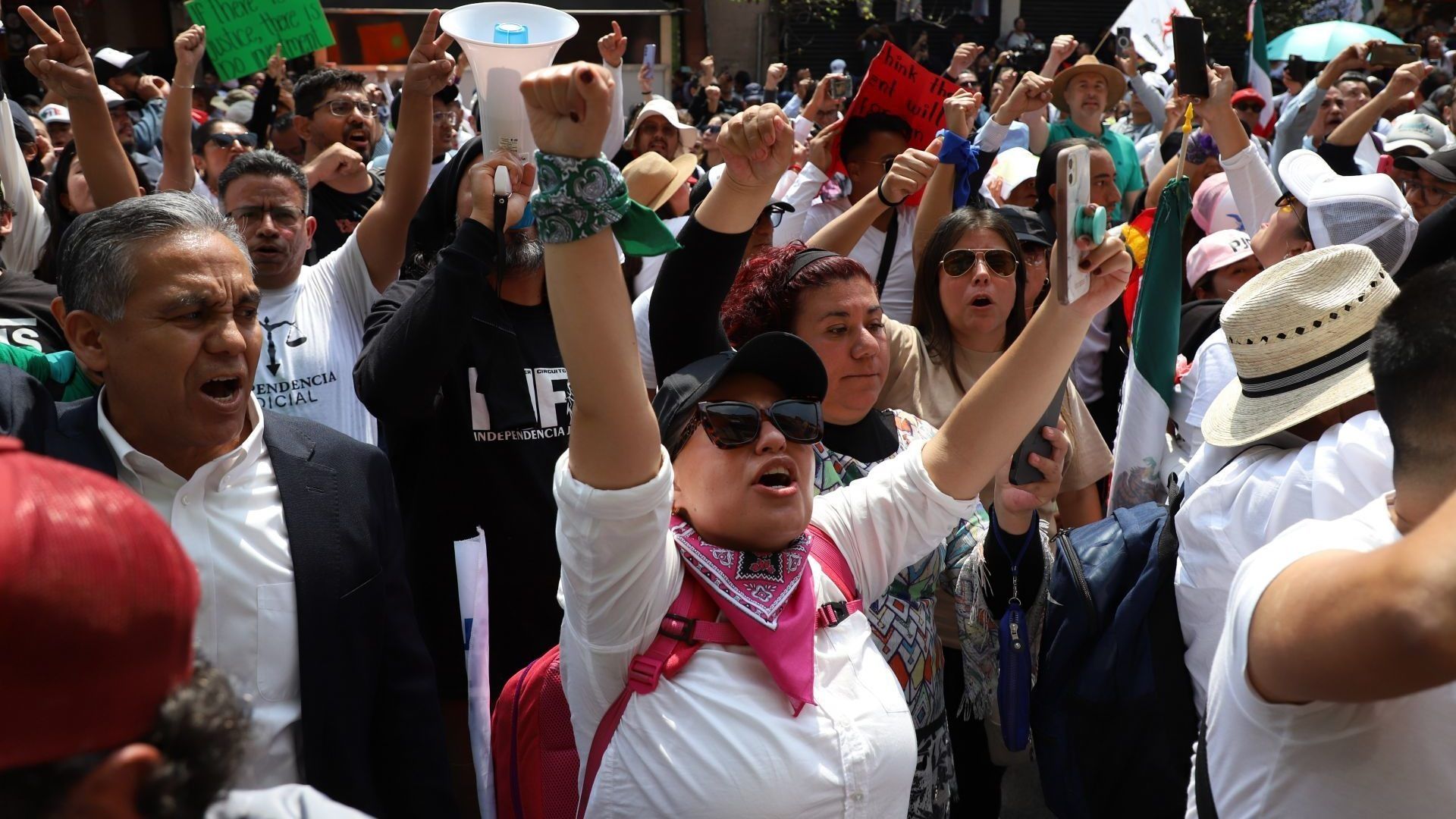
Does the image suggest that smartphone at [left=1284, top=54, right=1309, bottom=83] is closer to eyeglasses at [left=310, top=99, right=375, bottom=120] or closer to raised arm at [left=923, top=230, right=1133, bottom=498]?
eyeglasses at [left=310, top=99, right=375, bottom=120]

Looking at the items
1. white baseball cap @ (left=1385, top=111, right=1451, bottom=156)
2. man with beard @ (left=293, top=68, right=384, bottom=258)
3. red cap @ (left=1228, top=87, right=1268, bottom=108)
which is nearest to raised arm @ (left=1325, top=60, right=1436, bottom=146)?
white baseball cap @ (left=1385, top=111, right=1451, bottom=156)

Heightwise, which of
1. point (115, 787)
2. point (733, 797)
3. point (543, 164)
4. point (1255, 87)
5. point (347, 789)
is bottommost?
point (1255, 87)

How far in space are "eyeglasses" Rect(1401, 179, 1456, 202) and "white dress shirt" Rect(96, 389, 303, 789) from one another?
4.33m

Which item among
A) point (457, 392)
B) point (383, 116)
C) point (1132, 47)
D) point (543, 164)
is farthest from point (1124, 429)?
point (383, 116)

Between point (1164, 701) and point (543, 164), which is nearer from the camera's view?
point (543, 164)

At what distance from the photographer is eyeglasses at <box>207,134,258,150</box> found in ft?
19.1

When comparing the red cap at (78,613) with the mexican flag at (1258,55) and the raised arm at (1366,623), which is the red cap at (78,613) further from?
the mexican flag at (1258,55)

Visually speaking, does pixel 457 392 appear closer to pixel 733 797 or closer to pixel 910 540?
pixel 910 540

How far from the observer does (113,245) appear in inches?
85.8

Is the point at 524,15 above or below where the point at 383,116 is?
above

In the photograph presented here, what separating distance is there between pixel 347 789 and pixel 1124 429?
2157 millimetres

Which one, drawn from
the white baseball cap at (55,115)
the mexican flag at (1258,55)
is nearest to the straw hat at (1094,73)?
the mexican flag at (1258,55)

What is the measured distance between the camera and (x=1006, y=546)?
264 cm

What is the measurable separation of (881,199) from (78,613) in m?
3.22
